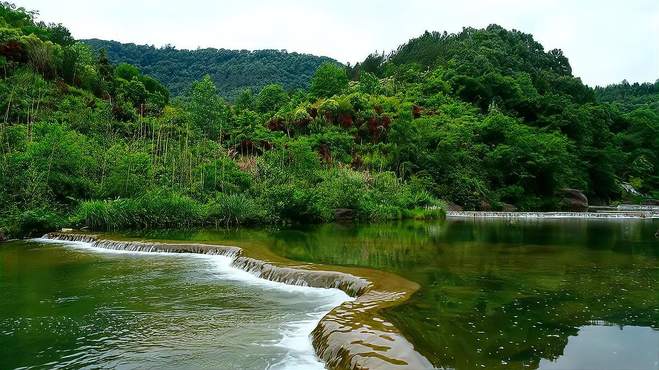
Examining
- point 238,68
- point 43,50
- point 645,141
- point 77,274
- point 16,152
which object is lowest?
point 77,274

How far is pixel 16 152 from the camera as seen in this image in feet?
81.7

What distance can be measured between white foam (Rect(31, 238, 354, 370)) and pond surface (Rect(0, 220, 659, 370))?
6 cm

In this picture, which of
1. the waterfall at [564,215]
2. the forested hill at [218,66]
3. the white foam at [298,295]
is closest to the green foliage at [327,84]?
the waterfall at [564,215]

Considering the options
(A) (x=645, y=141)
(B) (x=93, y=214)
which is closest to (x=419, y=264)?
(B) (x=93, y=214)

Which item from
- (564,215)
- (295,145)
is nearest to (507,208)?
(564,215)

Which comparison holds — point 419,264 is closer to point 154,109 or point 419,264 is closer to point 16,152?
point 16,152

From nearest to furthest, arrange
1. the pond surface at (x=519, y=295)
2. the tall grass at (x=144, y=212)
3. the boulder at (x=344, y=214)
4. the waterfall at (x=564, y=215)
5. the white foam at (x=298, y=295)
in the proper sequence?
the pond surface at (x=519, y=295) → the white foam at (x=298, y=295) → the tall grass at (x=144, y=212) → the boulder at (x=344, y=214) → the waterfall at (x=564, y=215)

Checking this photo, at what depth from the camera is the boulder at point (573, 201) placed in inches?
1813

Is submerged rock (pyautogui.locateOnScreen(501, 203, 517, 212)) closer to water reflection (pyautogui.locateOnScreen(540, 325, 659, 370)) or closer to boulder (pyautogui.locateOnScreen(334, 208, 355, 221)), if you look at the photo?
boulder (pyautogui.locateOnScreen(334, 208, 355, 221))

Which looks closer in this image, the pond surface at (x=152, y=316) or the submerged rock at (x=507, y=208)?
the pond surface at (x=152, y=316)

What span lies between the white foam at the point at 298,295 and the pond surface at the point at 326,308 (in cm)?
6

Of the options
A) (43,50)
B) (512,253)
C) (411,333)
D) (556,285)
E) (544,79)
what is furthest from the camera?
(544,79)

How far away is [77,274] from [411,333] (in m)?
10.2

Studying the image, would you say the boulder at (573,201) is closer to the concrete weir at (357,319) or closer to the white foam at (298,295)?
the concrete weir at (357,319)
